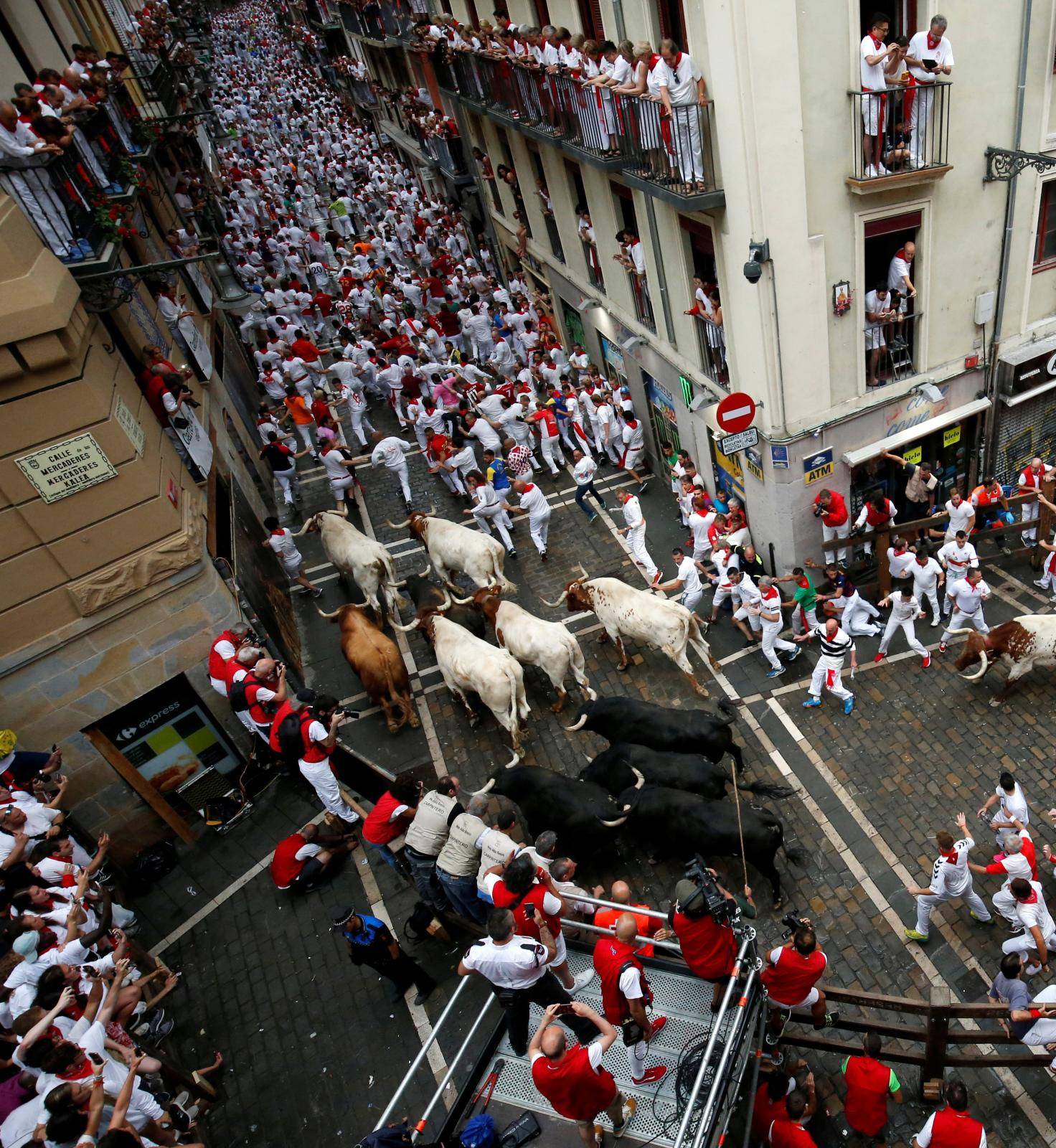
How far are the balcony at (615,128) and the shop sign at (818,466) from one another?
3.92 metres

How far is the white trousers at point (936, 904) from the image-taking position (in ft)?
25.1

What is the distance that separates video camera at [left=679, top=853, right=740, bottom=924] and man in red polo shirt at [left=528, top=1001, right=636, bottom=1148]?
986 millimetres

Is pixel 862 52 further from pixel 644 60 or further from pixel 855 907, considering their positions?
pixel 855 907

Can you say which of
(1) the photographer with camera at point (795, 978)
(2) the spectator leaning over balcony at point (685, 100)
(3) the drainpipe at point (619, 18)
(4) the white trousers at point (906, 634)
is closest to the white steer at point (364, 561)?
(2) the spectator leaning over balcony at point (685, 100)

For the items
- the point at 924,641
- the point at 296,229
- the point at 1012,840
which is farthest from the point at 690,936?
the point at 296,229

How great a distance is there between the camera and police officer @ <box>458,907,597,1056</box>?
586cm

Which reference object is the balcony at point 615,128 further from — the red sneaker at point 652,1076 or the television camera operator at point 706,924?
the red sneaker at point 652,1076

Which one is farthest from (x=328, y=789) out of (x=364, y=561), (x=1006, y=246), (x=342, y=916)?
(x=1006, y=246)

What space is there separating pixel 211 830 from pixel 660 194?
11.2 meters

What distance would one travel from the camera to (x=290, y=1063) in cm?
813

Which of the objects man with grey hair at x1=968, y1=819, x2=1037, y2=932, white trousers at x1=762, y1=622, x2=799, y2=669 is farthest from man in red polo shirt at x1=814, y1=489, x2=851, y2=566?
man with grey hair at x1=968, y1=819, x2=1037, y2=932

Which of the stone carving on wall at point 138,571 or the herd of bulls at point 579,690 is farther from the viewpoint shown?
the stone carving on wall at point 138,571

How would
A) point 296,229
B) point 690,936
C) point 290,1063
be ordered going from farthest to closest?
point 296,229 < point 290,1063 < point 690,936

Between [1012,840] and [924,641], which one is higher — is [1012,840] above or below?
above
